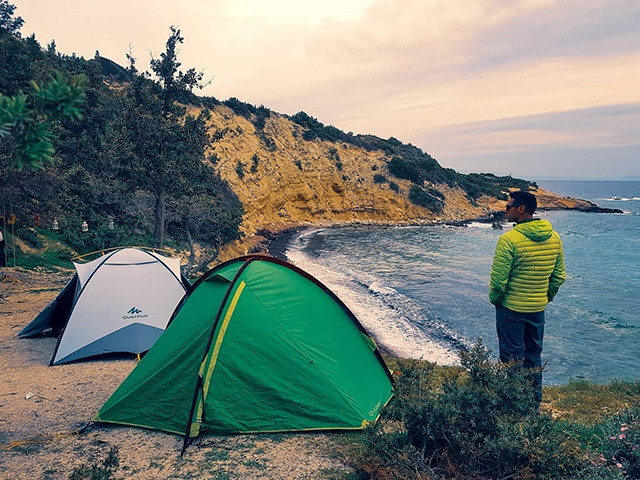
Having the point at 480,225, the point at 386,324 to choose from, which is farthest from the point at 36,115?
the point at 480,225

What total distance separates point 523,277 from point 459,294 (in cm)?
1659

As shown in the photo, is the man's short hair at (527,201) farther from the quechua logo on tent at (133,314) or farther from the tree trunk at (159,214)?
the tree trunk at (159,214)

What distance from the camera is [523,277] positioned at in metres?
5.36

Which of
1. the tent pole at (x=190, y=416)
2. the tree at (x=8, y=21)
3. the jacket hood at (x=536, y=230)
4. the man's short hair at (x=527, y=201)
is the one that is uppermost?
the tree at (x=8, y=21)

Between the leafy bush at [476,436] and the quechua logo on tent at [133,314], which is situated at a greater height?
the leafy bush at [476,436]

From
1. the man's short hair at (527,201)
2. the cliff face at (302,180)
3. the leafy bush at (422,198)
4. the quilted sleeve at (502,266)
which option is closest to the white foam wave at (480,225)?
the cliff face at (302,180)

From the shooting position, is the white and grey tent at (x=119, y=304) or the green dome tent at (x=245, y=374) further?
the white and grey tent at (x=119, y=304)

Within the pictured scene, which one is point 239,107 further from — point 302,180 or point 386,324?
point 386,324

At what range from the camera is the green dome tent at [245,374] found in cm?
534

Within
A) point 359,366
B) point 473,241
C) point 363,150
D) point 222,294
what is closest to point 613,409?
point 359,366

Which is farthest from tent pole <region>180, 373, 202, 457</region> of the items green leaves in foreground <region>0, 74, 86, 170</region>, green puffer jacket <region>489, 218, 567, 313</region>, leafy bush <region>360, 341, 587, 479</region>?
green puffer jacket <region>489, 218, 567, 313</region>

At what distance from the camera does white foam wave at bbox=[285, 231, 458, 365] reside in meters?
13.6

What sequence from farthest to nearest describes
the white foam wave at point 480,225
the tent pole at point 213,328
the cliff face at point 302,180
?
1. the white foam wave at point 480,225
2. the cliff face at point 302,180
3. the tent pole at point 213,328

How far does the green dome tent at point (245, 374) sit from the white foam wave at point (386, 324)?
6672 mm
